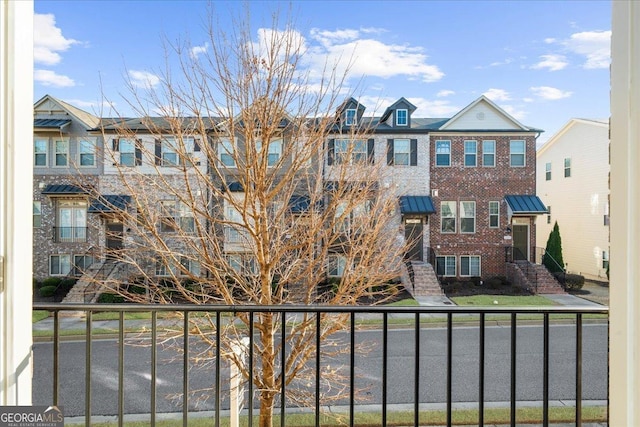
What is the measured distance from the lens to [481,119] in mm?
7906

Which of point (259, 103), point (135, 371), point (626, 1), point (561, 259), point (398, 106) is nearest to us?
point (626, 1)

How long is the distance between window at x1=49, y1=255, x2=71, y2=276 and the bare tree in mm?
1557

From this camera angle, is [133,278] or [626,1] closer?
[626,1]

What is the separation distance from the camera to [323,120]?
279 centimetres

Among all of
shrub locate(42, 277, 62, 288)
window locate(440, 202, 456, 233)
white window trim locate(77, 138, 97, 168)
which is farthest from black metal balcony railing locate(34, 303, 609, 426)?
window locate(440, 202, 456, 233)

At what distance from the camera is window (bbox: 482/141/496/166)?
7816mm

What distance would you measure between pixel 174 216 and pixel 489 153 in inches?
278

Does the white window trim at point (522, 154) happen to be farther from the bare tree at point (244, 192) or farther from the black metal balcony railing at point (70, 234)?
the black metal balcony railing at point (70, 234)

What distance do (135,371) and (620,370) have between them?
15.8 feet

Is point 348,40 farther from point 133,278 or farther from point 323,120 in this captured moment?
point 133,278

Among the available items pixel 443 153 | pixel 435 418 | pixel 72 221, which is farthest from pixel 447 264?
pixel 72 221

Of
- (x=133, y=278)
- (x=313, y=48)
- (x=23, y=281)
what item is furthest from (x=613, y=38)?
(x=133, y=278)

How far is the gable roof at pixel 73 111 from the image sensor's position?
294 centimetres

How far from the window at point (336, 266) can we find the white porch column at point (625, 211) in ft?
7.33
